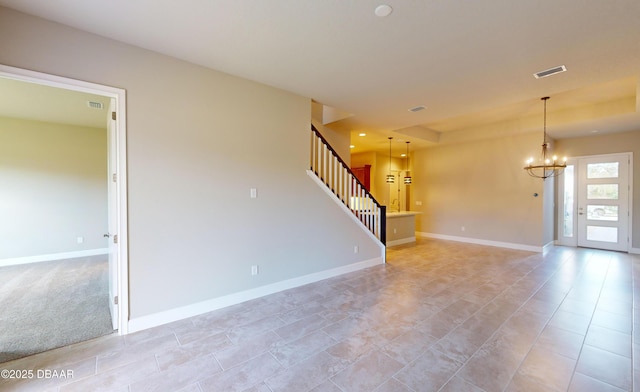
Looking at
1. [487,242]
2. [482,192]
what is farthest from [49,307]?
[482,192]

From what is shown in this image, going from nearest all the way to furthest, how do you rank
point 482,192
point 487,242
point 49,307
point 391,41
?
1. point 391,41
2. point 49,307
3. point 487,242
4. point 482,192

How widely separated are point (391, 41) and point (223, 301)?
3661 millimetres

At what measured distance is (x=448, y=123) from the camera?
264 inches

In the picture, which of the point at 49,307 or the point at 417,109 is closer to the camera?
the point at 49,307

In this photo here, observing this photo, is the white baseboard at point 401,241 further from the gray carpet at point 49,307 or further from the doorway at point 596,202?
the gray carpet at point 49,307

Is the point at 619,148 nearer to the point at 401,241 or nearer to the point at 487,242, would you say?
the point at 487,242

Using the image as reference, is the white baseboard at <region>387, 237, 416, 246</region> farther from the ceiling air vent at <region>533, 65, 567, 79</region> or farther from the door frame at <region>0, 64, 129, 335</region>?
the door frame at <region>0, 64, 129, 335</region>

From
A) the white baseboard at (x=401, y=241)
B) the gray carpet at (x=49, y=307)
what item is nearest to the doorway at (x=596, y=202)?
the white baseboard at (x=401, y=241)

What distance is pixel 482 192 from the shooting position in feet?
24.3

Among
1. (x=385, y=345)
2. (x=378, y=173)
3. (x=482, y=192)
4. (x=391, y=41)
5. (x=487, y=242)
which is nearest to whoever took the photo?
(x=385, y=345)

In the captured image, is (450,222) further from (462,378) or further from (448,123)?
(462,378)

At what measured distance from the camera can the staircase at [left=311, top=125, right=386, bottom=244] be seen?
14.6ft

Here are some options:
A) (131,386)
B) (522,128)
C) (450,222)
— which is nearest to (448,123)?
(522,128)

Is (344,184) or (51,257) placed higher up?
(344,184)
